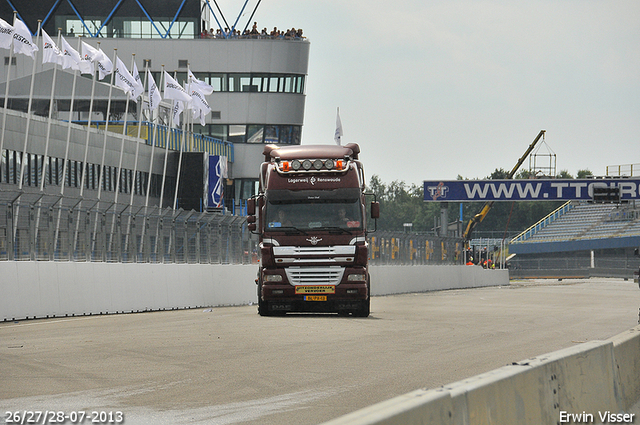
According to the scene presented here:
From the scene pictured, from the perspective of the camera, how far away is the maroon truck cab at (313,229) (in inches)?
803

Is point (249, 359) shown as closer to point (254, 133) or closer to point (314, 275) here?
point (314, 275)

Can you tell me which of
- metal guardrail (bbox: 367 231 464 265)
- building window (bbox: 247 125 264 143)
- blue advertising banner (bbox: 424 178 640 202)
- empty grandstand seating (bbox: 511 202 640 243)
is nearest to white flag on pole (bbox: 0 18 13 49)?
metal guardrail (bbox: 367 231 464 265)

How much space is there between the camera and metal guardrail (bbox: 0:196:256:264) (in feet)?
65.2

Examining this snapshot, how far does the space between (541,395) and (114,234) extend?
1823 cm

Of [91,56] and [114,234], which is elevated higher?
[91,56]

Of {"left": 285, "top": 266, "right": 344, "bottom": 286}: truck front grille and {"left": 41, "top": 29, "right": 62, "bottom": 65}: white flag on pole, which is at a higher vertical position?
{"left": 41, "top": 29, "right": 62, "bottom": 65}: white flag on pole

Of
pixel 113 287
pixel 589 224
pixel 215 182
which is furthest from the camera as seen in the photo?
pixel 589 224

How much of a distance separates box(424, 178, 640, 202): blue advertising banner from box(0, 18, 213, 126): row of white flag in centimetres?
1729

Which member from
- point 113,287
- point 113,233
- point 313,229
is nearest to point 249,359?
point 313,229

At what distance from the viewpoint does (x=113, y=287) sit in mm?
22594

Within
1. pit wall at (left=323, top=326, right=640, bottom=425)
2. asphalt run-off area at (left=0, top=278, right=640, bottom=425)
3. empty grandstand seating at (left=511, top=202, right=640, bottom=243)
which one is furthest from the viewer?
empty grandstand seating at (left=511, top=202, right=640, bottom=243)

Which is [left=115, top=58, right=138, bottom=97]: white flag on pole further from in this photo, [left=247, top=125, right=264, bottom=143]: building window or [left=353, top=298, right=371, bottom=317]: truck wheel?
[left=247, top=125, right=264, bottom=143]: building window

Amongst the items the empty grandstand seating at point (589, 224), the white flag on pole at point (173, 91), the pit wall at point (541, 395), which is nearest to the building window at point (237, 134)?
the white flag on pole at point (173, 91)

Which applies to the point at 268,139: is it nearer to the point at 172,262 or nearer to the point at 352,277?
the point at 172,262
